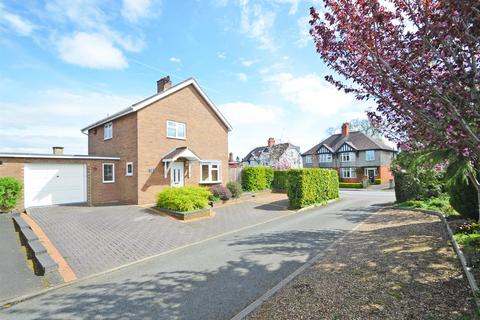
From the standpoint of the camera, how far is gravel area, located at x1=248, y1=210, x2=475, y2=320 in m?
3.99

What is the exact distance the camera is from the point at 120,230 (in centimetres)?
1016

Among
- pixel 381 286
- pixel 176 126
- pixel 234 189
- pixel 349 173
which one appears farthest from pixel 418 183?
pixel 349 173

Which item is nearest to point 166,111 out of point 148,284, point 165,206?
point 165,206

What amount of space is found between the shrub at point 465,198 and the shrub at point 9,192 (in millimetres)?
18372

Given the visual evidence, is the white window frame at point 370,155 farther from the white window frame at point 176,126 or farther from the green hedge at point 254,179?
the white window frame at point 176,126

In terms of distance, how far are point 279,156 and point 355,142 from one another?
530 inches

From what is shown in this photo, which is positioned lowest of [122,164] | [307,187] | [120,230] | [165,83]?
[120,230]

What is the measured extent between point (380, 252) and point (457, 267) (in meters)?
1.69

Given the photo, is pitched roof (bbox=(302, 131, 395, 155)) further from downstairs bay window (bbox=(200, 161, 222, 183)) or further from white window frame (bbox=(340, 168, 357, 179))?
downstairs bay window (bbox=(200, 161, 222, 183))

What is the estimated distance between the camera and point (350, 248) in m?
7.55

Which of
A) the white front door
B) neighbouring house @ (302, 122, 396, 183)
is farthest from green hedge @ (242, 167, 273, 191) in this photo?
neighbouring house @ (302, 122, 396, 183)

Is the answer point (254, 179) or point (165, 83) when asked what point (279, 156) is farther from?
point (165, 83)

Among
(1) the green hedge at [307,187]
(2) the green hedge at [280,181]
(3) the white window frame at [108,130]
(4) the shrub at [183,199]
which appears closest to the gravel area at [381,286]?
(4) the shrub at [183,199]

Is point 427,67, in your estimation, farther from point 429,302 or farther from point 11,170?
point 11,170
